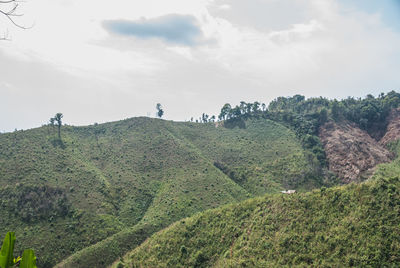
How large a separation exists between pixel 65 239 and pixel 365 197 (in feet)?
163

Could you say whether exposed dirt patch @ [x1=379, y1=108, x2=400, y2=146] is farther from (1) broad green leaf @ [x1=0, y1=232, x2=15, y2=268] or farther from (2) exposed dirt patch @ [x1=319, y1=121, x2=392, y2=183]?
(1) broad green leaf @ [x1=0, y1=232, x2=15, y2=268]

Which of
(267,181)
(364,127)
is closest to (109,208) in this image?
(267,181)

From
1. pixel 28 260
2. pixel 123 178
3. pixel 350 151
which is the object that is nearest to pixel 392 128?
pixel 350 151

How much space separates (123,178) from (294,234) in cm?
5364

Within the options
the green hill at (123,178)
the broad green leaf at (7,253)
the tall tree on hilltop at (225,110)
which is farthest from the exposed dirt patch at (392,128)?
the broad green leaf at (7,253)

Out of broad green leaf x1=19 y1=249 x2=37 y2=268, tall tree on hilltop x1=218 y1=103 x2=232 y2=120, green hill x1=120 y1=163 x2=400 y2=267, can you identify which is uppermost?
tall tree on hilltop x1=218 y1=103 x2=232 y2=120

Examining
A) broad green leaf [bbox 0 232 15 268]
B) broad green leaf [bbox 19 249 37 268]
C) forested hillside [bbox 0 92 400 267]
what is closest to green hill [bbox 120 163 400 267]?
forested hillside [bbox 0 92 400 267]

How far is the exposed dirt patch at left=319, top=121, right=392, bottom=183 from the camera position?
75.6m

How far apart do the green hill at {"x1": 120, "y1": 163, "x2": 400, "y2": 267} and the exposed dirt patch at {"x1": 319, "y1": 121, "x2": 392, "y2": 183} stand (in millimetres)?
46524

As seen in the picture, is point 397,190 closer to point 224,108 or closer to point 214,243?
point 214,243

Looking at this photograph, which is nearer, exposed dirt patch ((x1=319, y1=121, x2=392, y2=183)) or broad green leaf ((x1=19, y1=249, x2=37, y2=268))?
broad green leaf ((x1=19, y1=249, x2=37, y2=268))

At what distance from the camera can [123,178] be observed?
240 feet

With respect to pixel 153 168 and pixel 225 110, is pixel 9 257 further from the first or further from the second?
pixel 225 110

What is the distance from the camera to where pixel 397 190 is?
96.5 ft
